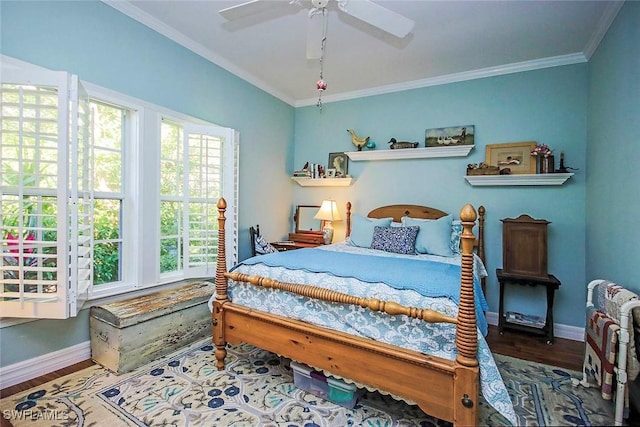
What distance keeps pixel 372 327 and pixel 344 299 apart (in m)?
0.22

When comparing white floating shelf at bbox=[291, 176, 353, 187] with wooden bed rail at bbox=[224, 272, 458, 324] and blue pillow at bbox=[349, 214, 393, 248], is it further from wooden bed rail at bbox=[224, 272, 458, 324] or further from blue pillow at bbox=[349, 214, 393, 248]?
wooden bed rail at bbox=[224, 272, 458, 324]

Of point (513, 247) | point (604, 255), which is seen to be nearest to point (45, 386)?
point (513, 247)

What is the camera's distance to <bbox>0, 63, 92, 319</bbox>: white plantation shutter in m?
1.90

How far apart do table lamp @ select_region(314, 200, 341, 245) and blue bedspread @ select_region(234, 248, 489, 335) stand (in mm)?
1465

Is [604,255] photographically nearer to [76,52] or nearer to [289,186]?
[289,186]

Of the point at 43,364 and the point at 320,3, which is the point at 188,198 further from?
the point at 320,3

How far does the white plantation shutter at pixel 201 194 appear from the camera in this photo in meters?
3.06

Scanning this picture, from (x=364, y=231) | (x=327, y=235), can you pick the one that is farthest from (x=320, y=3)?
(x=327, y=235)

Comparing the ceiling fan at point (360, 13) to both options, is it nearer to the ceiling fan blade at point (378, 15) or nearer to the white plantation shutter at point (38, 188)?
the ceiling fan blade at point (378, 15)

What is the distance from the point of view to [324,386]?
78.1 inches

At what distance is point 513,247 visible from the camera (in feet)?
10.1

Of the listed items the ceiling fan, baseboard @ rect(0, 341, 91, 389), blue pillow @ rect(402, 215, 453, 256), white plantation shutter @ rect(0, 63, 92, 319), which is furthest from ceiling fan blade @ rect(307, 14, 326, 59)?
baseboard @ rect(0, 341, 91, 389)

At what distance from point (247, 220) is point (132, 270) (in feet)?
4.76

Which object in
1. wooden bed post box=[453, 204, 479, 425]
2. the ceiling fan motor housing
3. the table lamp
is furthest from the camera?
the table lamp
